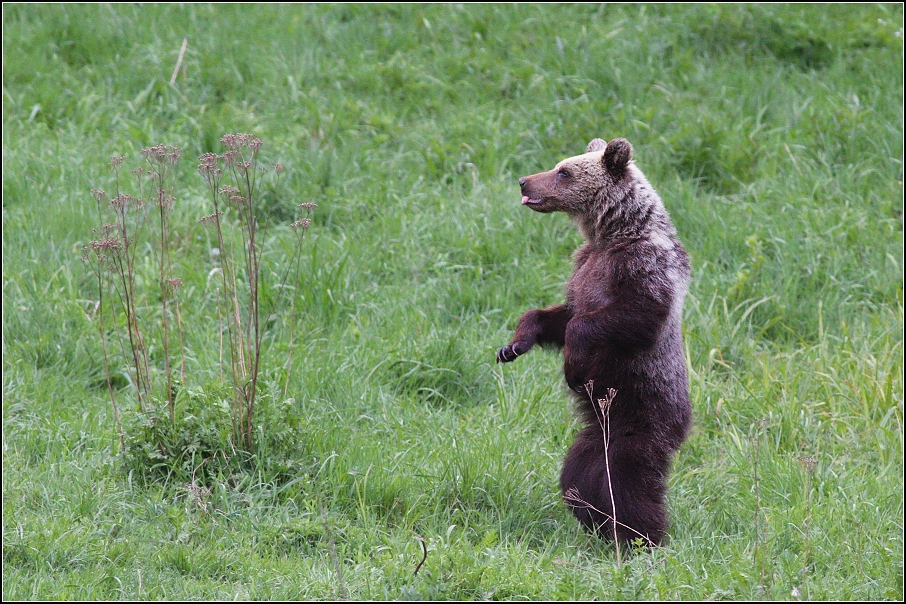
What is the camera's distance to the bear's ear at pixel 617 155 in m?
4.74

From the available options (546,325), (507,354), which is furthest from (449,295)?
(507,354)

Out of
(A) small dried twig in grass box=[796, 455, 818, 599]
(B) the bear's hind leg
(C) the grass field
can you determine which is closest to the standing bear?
(B) the bear's hind leg

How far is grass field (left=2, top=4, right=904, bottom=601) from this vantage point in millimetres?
4336

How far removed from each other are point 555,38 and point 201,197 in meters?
3.81

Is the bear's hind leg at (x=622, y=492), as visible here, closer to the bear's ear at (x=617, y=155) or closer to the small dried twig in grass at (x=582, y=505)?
the small dried twig in grass at (x=582, y=505)

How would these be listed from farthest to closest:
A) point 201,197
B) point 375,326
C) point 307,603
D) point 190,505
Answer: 1. point 201,197
2. point 375,326
3. point 190,505
4. point 307,603

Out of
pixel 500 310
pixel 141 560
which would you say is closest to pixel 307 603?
pixel 141 560

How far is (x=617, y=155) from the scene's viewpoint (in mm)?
4785

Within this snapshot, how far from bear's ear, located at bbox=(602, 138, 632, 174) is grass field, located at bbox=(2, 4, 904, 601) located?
1.20 m

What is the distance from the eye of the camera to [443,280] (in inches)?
268

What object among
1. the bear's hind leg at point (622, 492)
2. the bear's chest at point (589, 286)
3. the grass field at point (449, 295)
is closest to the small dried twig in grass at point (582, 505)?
the bear's hind leg at point (622, 492)

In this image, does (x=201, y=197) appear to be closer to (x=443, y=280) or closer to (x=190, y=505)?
(x=443, y=280)

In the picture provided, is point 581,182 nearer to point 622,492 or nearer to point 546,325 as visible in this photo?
point 546,325

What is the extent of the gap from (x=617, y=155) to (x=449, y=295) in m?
2.20
